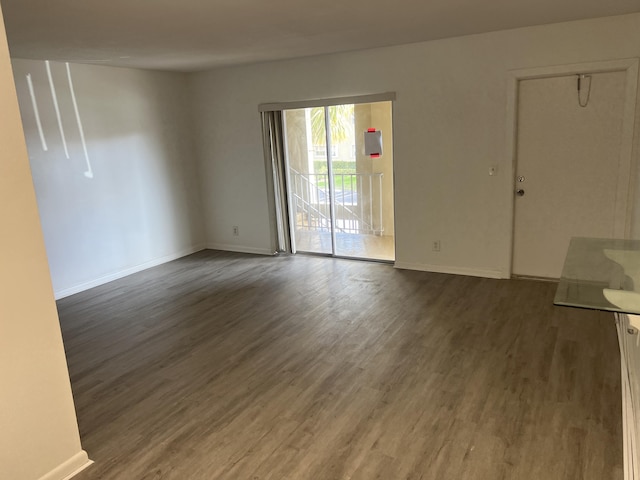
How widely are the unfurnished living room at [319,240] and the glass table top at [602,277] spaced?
16mm

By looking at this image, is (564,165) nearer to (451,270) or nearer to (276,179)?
(451,270)

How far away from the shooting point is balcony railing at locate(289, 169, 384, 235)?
576cm

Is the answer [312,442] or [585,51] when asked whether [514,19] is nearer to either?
[585,51]

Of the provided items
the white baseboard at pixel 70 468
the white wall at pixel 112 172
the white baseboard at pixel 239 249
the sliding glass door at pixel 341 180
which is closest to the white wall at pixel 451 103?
the sliding glass door at pixel 341 180

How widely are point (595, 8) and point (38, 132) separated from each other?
5.07 metres

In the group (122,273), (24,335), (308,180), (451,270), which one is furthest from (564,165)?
(122,273)

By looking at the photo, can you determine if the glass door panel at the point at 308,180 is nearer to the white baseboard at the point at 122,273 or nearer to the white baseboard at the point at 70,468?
the white baseboard at the point at 122,273

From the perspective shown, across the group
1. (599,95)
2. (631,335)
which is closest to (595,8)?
(599,95)

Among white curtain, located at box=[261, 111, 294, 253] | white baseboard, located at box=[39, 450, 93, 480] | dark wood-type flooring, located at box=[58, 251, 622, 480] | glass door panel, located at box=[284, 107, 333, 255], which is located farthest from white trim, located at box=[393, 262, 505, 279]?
white baseboard, located at box=[39, 450, 93, 480]

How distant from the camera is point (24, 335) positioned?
211cm

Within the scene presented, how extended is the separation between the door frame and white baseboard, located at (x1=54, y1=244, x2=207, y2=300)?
418 cm

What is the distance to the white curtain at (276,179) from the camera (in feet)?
19.8

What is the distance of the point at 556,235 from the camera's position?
4652 mm

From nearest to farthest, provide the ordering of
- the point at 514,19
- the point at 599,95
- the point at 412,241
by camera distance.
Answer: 1. the point at 514,19
2. the point at 599,95
3. the point at 412,241
